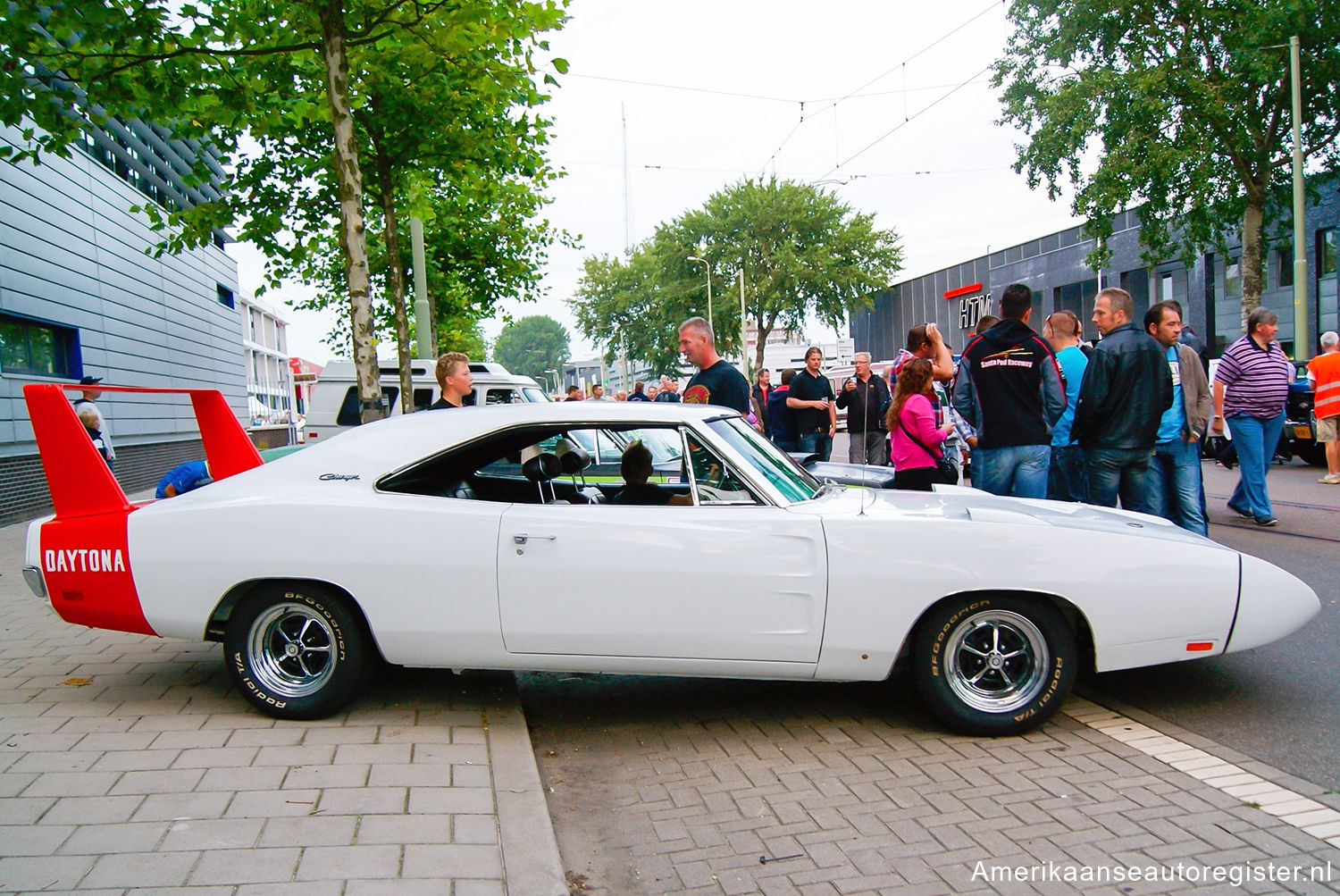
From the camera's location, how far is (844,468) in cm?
736

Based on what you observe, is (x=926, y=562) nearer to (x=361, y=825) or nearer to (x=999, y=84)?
(x=361, y=825)

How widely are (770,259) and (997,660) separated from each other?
47.0m

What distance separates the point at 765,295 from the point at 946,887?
48.4 metres

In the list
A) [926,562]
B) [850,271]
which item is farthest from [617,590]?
[850,271]

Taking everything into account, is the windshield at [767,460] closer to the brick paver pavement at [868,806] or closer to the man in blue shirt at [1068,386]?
the brick paver pavement at [868,806]

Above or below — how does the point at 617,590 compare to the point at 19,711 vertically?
above

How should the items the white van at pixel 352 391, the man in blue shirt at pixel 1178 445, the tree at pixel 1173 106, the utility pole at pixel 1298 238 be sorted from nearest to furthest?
the man in blue shirt at pixel 1178 445 < the white van at pixel 352 391 < the utility pole at pixel 1298 238 < the tree at pixel 1173 106

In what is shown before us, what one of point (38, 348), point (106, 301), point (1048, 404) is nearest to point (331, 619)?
point (1048, 404)

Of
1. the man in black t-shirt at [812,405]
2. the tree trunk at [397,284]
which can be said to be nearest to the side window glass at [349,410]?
the tree trunk at [397,284]

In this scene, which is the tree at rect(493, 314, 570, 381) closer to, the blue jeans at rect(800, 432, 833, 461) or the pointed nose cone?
the blue jeans at rect(800, 432, 833, 461)

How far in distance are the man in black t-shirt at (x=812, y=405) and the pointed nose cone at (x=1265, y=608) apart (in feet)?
24.4

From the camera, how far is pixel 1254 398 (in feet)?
27.5

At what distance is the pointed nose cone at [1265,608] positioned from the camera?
3.85 m

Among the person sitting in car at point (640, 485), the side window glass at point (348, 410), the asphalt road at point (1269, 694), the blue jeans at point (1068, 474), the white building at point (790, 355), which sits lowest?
the asphalt road at point (1269, 694)
